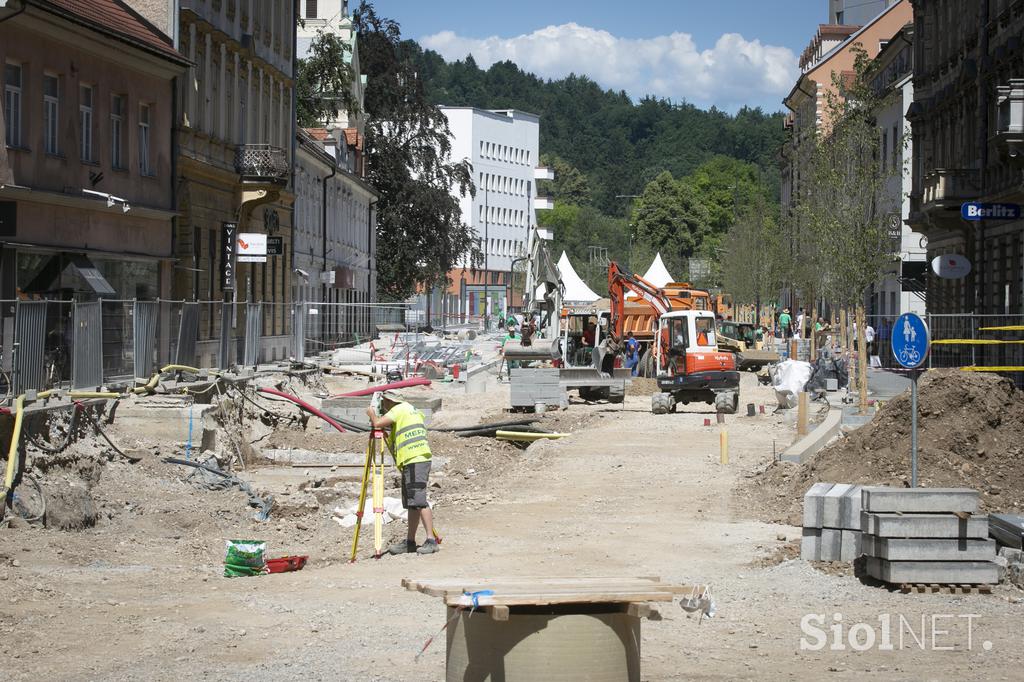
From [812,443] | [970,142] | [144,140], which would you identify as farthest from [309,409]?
[970,142]

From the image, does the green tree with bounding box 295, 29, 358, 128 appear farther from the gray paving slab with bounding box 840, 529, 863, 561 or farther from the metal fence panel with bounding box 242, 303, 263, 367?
the gray paving slab with bounding box 840, 529, 863, 561

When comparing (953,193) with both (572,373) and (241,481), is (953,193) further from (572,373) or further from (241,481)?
(241,481)

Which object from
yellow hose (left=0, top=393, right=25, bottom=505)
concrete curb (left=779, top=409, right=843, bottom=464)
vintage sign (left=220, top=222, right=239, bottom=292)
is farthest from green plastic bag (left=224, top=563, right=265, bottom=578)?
vintage sign (left=220, top=222, right=239, bottom=292)

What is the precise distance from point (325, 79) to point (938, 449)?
155 ft

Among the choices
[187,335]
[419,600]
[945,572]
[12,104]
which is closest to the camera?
[419,600]

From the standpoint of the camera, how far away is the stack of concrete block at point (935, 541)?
39.3 ft

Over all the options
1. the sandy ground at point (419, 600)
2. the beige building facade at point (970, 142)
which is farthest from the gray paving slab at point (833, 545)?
the beige building facade at point (970, 142)

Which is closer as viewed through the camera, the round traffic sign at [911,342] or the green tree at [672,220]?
the round traffic sign at [911,342]

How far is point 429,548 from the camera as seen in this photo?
14266 mm

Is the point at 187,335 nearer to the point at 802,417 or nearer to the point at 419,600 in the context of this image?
the point at 802,417

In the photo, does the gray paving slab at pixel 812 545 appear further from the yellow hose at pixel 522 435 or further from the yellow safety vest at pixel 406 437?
the yellow hose at pixel 522 435

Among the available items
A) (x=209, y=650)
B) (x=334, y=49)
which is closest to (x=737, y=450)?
(x=209, y=650)

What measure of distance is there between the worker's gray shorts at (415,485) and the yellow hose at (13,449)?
13.2 feet

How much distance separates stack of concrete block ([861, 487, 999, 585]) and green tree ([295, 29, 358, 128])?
167 ft
